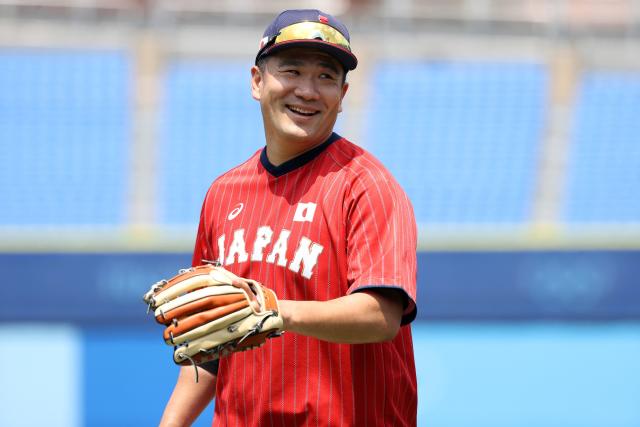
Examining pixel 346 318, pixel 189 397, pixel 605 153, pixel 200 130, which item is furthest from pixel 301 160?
pixel 605 153

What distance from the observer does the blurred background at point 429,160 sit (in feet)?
19.5

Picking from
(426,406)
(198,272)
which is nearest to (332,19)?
(198,272)

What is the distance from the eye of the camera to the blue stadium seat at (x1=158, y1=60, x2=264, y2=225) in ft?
26.5

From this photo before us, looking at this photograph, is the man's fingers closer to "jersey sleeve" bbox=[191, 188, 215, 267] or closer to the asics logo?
the asics logo

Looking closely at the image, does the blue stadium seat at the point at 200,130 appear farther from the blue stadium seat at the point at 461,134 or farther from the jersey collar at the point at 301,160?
the jersey collar at the point at 301,160

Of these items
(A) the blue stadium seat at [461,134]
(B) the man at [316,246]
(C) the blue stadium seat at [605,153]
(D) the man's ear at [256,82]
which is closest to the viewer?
(B) the man at [316,246]

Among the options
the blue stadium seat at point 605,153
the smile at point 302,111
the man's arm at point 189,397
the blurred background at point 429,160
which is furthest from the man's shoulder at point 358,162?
the blue stadium seat at point 605,153

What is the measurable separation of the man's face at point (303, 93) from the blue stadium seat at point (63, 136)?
571 centimetres

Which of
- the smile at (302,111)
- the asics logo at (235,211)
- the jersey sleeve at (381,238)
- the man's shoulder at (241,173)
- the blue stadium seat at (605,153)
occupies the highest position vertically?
the blue stadium seat at (605,153)

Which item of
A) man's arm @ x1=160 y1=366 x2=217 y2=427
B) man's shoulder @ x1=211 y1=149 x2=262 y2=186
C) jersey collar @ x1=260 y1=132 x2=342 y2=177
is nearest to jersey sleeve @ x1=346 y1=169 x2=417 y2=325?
jersey collar @ x1=260 y1=132 x2=342 y2=177

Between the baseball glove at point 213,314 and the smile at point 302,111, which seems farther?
A: the smile at point 302,111

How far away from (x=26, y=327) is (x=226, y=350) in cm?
405

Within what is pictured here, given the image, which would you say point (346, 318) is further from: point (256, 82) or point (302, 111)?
point (256, 82)

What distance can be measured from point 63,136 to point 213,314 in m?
6.79
